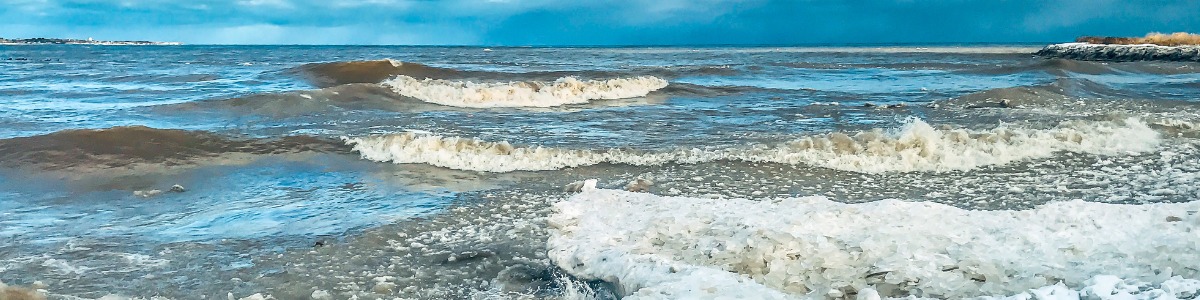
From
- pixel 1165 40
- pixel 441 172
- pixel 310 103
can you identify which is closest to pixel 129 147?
pixel 441 172

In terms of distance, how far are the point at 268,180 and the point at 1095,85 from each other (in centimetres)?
1833

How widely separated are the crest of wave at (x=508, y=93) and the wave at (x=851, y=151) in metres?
6.92

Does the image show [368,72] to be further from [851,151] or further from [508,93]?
[851,151]

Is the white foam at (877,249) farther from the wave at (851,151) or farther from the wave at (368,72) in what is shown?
the wave at (368,72)

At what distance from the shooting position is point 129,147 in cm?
895

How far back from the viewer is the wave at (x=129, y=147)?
828cm

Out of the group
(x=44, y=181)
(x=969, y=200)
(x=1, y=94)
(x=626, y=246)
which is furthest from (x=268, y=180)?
(x=1, y=94)

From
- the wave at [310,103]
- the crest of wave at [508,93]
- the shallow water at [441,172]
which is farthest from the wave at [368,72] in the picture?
the shallow water at [441,172]

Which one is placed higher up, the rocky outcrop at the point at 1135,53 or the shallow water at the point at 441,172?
the shallow water at the point at 441,172

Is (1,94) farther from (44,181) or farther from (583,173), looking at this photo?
(583,173)

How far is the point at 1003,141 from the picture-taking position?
8.22 metres

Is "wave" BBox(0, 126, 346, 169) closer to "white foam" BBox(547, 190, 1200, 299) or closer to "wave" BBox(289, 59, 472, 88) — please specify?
"white foam" BBox(547, 190, 1200, 299)

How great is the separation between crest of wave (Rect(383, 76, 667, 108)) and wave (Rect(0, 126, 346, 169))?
6.04 metres

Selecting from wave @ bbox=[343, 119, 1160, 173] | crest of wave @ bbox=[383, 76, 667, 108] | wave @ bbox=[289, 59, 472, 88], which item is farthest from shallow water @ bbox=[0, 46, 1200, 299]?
wave @ bbox=[289, 59, 472, 88]
